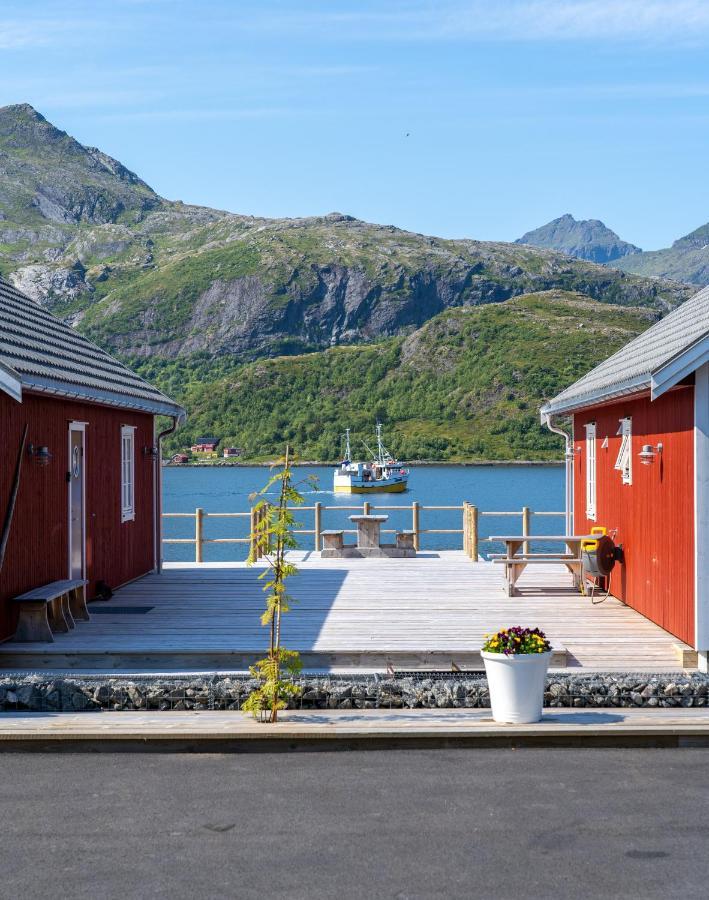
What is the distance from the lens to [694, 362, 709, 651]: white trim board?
9.58 m

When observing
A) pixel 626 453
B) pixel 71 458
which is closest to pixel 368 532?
pixel 626 453

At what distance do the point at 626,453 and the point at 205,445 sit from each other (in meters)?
126

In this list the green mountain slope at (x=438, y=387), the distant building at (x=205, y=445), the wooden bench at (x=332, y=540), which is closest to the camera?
the wooden bench at (x=332, y=540)

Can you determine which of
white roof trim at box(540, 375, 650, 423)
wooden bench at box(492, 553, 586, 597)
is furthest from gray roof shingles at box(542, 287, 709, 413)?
wooden bench at box(492, 553, 586, 597)

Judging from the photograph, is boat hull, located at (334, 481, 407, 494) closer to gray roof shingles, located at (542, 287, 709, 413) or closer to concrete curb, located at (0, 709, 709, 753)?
gray roof shingles, located at (542, 287, 709, 413)

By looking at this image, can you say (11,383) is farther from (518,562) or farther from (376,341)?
(376,341)

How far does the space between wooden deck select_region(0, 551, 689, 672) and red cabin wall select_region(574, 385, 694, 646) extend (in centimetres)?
31

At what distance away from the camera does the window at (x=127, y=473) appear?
15.0m

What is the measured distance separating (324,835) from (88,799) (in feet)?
4.97

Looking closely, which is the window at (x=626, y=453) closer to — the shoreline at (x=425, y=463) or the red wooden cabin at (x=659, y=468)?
the red wooden cabin at (x=659, y=468)

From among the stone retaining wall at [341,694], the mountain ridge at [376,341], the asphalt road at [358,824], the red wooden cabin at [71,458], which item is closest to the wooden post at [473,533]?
the red wooden cabin at [71,458]

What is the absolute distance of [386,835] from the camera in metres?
5.44

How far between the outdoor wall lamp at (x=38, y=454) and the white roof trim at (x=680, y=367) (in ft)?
20.3

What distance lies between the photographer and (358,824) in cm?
561
